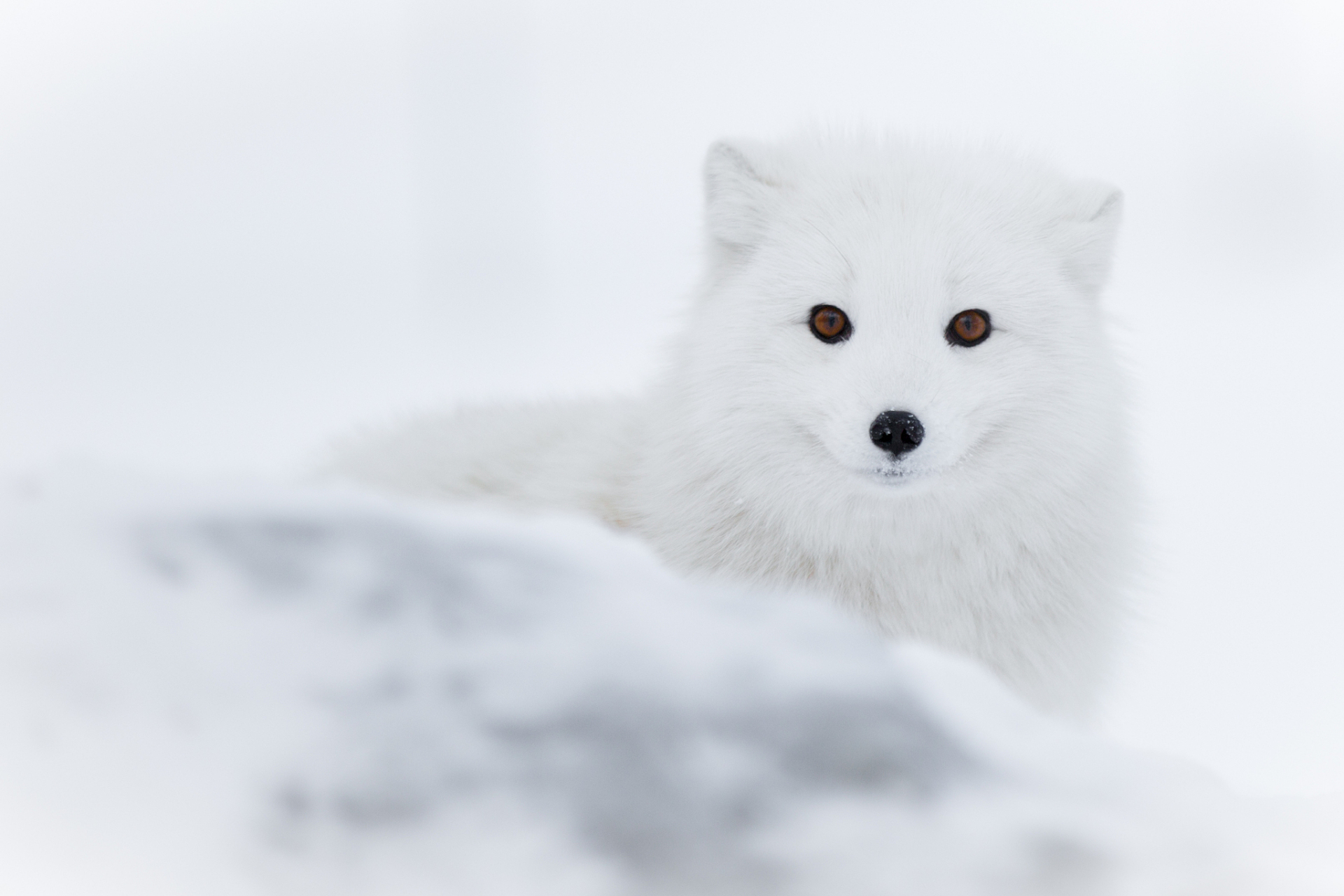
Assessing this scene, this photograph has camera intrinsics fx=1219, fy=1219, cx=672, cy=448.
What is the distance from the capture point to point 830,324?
2.53m

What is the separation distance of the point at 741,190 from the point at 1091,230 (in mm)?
797

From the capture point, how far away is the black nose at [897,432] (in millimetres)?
2262

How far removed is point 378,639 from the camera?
145 centimetres

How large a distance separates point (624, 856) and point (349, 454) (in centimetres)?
231

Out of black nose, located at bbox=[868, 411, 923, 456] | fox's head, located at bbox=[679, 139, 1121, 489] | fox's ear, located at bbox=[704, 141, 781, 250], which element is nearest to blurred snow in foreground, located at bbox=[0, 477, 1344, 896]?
black nose, located at bbox=[868, 411, 923, 456]

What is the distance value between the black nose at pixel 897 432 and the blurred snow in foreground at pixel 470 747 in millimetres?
801

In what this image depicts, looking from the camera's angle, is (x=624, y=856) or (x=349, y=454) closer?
(x=624, y=856)

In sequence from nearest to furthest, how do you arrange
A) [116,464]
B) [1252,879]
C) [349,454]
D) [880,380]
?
[1252,879] < [116,464] < [880,380] < [349,454]

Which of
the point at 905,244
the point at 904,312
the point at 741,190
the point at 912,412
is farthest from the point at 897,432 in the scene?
the point at 741,190

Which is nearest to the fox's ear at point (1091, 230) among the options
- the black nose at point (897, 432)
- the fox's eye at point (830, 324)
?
the fox's eye at point (830, 324)

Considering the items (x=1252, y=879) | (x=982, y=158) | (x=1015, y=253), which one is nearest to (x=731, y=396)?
(x=1015, y=253)

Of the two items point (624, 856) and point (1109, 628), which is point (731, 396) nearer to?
point (1109, 628)

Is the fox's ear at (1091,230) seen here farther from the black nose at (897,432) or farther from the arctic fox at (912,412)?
the black nose at (897,432)

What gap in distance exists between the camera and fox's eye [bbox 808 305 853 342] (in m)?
2.52
